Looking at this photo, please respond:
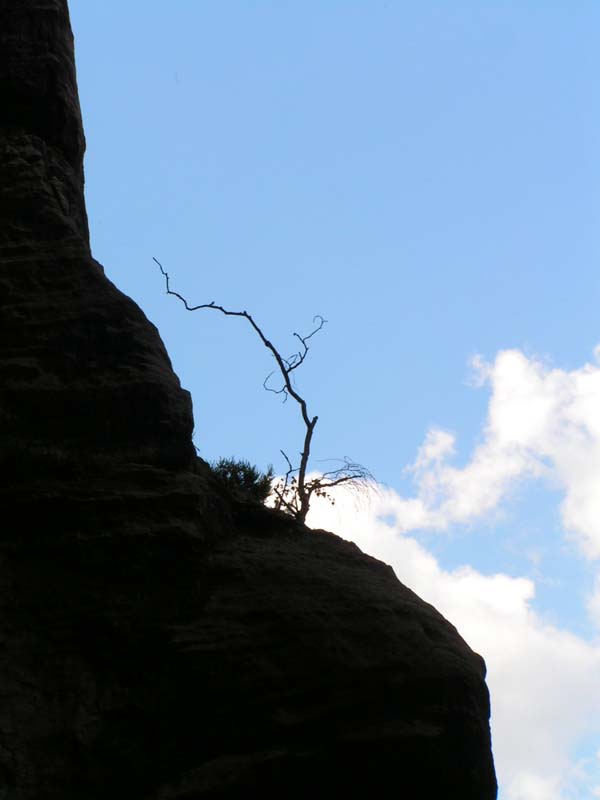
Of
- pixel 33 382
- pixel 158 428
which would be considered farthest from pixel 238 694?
pixel 33 382

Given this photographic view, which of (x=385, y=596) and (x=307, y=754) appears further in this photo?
(x=385, y=596)

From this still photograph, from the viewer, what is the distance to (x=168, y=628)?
6.01 m

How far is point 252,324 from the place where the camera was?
41.5 feet

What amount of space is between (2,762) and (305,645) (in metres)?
1.66

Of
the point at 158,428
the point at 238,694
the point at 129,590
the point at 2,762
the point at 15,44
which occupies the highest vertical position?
the point at 15,44

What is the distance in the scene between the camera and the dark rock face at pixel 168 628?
574 cm

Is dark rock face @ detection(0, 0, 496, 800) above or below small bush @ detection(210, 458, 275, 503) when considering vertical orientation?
below

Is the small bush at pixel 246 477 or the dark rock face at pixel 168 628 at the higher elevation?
the small bush at pixel 246 477

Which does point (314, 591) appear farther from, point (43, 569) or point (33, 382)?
point (33, 382)

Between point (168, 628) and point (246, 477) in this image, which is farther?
point (246, 477)

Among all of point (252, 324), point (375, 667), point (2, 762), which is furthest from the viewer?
point (252, 324)

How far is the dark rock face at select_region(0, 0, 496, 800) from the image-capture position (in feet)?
18.8

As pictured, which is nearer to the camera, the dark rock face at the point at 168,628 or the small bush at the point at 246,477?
the dark rock face at the point at 168,628

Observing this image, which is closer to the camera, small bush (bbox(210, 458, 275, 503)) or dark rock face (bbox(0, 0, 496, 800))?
dark rock face (bbox(0, 0, 496, 800))
